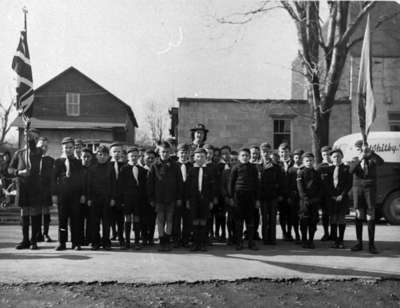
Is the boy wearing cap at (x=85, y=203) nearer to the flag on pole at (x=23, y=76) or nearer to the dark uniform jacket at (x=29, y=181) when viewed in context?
the dark uniform jacket at (x=29, y=181)

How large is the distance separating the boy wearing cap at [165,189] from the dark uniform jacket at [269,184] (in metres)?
1.74

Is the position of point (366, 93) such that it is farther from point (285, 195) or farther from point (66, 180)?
point (66, 180)

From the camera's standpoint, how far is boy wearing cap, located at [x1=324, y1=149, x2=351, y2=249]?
9344mm

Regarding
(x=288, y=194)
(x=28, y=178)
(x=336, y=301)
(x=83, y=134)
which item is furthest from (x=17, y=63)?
(x=83, y=134)

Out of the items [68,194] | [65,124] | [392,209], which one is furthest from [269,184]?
[65,124]

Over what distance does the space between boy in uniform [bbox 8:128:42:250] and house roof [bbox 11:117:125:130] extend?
89.1ft

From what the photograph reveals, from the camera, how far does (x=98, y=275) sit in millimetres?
6160

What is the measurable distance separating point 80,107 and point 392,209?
30550 millimetres

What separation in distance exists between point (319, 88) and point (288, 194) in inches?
274

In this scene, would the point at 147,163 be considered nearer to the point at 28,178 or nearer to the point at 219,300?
the point at 28,178

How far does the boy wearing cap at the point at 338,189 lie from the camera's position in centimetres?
934

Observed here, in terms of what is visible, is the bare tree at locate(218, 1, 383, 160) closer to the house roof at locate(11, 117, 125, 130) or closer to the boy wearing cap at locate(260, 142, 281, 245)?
the boy wearing cap at locate(260, 142, 281, 245)

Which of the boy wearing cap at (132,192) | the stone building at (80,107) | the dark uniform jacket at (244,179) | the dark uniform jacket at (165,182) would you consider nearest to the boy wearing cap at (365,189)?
the dark uniform jacket at (244,179)

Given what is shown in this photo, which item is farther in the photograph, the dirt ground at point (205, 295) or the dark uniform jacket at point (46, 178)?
the dark uniform jacket at point (46, 178)
